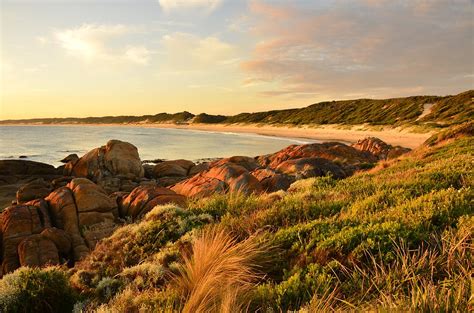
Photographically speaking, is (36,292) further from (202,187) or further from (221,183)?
(221,183)

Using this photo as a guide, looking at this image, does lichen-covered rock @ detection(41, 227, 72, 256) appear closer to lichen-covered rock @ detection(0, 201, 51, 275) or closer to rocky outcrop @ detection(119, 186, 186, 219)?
lichen-covered rock @ detection(0, 201, 51, 275)

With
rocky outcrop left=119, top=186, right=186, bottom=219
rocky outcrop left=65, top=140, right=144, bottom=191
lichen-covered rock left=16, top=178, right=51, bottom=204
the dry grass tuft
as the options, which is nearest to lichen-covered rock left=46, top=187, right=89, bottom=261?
rocky outcrop left=119, top=186, right=186, bottom=219

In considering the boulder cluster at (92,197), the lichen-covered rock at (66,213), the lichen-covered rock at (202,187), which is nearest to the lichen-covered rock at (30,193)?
the boulder cluster at (92,197)

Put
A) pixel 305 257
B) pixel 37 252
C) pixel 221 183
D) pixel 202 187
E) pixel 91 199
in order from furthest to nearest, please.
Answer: pixel 221 183, pixel 202 187, pixel 91 199, pixel 37 252, pixel 305 257

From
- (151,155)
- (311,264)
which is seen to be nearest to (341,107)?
(151,155)

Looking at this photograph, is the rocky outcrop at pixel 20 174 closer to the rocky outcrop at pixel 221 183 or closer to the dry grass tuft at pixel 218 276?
the rocky outcrop at pixel 221 183

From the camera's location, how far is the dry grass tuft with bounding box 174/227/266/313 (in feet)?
14.2

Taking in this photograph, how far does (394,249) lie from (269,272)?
1.93 metres

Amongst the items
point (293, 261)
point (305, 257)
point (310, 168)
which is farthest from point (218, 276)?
point (310, 168)

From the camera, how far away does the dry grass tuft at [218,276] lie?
4.33m

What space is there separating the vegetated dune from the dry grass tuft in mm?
19

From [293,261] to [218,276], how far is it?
1492 mm

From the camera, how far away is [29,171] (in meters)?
28.3

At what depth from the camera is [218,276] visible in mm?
4863
